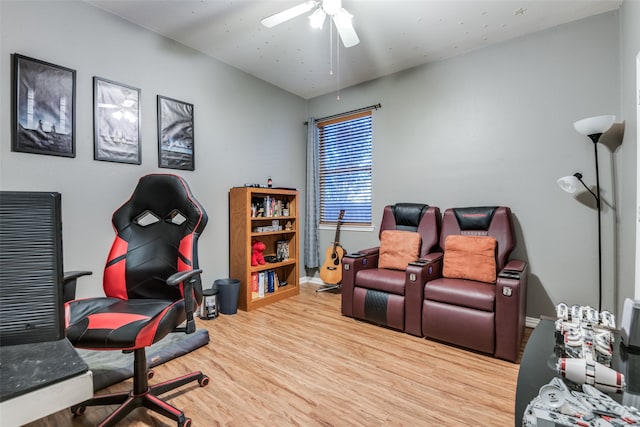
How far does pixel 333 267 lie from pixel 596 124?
111 inches

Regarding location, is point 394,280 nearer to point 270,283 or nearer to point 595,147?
point 270,283

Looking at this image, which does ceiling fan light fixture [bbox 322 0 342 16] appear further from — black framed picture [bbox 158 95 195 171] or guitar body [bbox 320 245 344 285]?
guitar body [bbox 320 245 344 285]

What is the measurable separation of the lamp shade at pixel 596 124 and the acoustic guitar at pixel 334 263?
249 centimetres

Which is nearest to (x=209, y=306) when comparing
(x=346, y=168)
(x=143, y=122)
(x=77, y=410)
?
(x=77, y=410)

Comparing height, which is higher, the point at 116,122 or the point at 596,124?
the point at 116,122

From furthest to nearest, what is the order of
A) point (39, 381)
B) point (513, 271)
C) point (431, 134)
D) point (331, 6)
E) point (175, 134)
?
point (431, 134)
point (175, 134)
point (513, 271)
point (331, 6)
point (39, 381)

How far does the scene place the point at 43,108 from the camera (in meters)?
2.06

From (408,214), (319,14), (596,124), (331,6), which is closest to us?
(331,6)

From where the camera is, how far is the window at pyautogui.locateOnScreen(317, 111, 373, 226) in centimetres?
385

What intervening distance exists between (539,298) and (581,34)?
2.35m

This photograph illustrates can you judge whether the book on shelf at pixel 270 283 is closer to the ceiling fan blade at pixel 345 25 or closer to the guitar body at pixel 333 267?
the guitar body at pixel 333 267

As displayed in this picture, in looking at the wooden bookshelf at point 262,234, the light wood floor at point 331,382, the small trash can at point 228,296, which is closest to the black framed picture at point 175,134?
the wooden bookshelf at point 262,234

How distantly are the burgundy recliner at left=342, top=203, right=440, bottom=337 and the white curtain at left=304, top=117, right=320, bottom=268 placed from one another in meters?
1.20

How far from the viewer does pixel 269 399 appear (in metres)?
1.67
